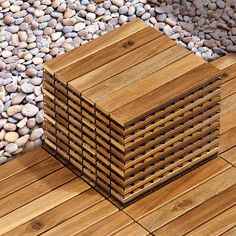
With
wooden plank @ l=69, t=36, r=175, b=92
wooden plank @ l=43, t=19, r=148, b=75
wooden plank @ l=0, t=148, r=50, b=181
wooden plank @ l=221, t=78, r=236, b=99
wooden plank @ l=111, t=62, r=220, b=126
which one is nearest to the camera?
wooden plank @ l=111, t=62, r=220, b=126

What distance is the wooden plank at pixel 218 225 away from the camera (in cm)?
555

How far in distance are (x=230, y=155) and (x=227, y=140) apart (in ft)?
0.44

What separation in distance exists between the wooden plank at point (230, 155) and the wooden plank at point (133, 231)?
0.71 metres

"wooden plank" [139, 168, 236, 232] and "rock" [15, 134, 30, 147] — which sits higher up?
"wooden plank" [139, 168, 236, 232]

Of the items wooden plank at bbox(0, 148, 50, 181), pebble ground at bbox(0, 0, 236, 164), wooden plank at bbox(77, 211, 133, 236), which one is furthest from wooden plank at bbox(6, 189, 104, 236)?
pebble ground at bbox(0, 0, 236, 164)

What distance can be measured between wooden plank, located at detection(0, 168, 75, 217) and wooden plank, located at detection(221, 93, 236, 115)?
1016mm

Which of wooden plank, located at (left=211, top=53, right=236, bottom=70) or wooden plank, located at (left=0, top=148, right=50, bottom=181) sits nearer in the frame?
wooden plank, located at (left=0, top=148, right=50, bottom=181)

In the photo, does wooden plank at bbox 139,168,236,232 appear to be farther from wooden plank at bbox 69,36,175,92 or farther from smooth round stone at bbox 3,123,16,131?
smooth round stone at bbox 3,123,16,131

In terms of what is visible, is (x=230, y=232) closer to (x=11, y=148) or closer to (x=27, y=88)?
(x=11, y=148)

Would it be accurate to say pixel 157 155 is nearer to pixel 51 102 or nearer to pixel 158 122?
pixel 158 122

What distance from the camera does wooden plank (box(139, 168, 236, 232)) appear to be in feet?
18.5

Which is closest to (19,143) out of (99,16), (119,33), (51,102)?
(51,102)

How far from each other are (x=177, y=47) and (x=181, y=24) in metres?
1.22

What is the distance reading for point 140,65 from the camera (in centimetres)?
581
